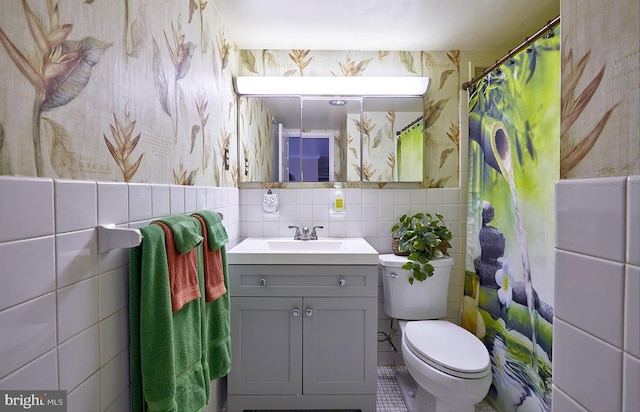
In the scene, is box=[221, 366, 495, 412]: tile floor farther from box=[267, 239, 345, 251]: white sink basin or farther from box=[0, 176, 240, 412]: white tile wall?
box=[0, 176, 240, 412]: white tile wall

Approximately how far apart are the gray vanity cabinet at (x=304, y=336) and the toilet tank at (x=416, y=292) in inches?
12.8

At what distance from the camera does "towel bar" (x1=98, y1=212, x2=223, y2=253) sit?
742 millimetres

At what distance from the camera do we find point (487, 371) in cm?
138

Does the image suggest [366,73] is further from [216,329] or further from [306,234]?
[216,329]

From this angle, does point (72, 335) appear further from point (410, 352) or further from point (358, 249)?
point (410, 352)

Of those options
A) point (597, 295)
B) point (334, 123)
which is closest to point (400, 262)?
point (334, 123)

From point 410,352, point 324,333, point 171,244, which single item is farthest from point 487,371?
point 171,244

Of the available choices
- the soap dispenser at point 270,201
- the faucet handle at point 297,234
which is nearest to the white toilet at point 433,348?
the faucet handle at point 297,234

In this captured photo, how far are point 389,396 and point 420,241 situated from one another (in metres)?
0.95

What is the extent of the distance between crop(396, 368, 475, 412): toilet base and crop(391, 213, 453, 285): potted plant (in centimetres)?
62

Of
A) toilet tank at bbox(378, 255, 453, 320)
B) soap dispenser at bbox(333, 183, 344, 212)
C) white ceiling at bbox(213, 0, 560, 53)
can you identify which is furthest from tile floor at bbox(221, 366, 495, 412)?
white ceiling at bbox(213, 0, 560, 53)

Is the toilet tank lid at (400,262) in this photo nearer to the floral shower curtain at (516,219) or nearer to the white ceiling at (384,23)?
the floral shower curtain at (516,219)

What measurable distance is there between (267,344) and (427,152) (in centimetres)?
160

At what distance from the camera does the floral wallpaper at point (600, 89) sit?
0.43 meters
